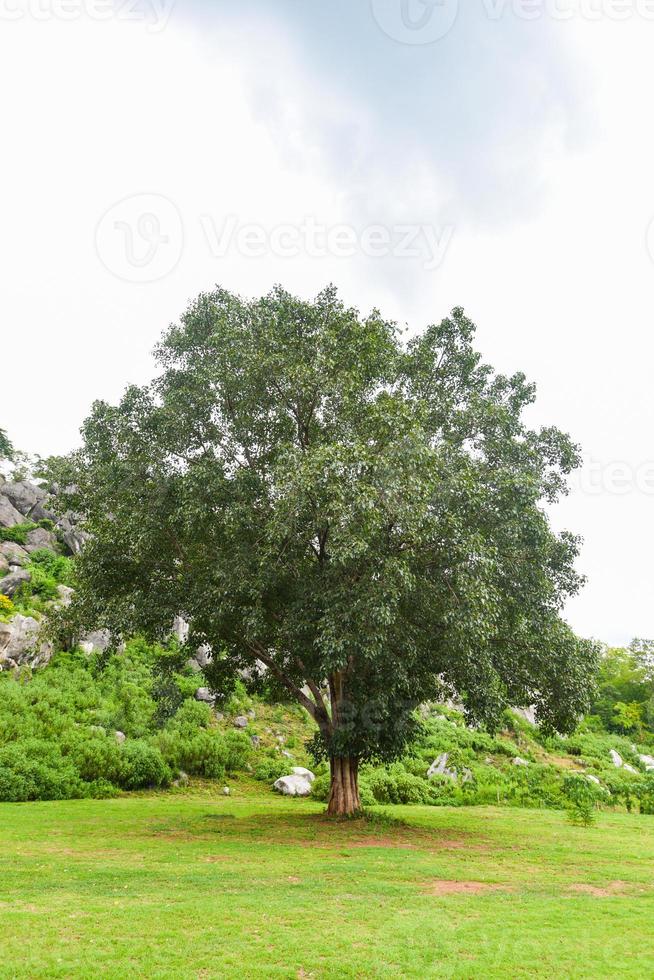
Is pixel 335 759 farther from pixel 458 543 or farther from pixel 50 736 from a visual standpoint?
pixel 50 736

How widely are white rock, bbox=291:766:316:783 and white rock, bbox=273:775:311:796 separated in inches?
22.2

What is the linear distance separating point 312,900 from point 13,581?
30.5 m

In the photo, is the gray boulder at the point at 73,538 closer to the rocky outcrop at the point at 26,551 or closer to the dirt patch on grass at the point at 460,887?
the rocky outcrop at the point at 26,551

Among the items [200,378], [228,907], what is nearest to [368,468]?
[200,378]

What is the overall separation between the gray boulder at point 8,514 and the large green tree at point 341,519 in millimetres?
27723

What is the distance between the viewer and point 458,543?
15.4m

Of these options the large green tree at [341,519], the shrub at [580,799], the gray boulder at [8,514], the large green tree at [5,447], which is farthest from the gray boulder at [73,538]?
the shrub at [580,799]

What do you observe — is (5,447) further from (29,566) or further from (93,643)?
(93,643)

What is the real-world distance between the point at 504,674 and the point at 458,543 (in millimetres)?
5173

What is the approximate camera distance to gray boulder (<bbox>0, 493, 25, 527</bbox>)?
43969mm

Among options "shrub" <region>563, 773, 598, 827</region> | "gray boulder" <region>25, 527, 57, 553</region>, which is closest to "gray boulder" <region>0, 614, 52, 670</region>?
"gray boulder" <region>25, 527, 57, 553</region>

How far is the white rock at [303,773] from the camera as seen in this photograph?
30562mm

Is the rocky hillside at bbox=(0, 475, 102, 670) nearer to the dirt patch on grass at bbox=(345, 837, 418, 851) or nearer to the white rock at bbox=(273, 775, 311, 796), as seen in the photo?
the white rock at bbox=(273, 775, 311, 796)

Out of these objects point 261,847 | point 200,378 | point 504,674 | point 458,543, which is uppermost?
point 200,378
